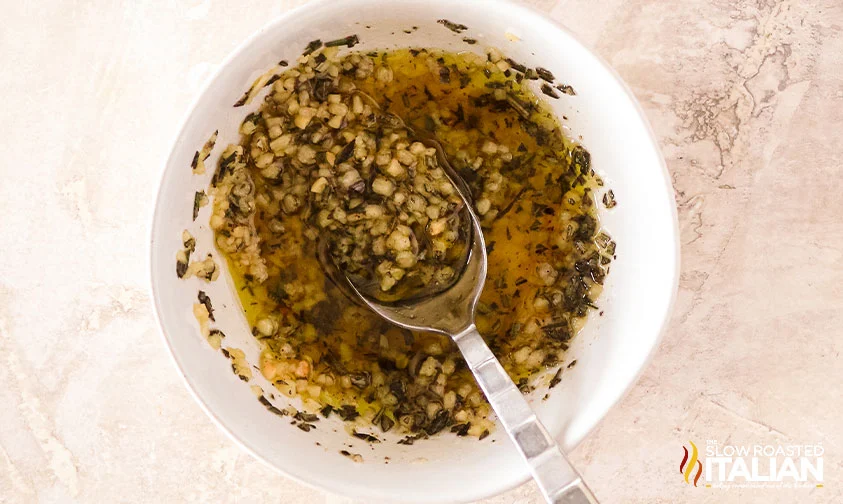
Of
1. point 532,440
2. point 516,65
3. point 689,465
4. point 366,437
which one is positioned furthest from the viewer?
point 689,465

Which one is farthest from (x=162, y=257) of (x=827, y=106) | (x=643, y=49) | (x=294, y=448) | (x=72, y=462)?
(x=827, y=106)

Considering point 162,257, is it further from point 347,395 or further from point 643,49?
point 643,49

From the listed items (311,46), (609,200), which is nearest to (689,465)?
(609,200)

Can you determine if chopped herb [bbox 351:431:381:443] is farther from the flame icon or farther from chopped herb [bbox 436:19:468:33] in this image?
chopped herb [bbox 436:19:468:33]

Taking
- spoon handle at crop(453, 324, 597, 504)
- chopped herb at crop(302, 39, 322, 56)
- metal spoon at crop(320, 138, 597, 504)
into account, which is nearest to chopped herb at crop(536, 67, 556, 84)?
metal spoon at crop(320, 138, 597, 504)

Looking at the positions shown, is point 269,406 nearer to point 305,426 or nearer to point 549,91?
point 305,426

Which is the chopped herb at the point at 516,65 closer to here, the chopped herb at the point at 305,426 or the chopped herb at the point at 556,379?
the chopped herb at the point at 556,379

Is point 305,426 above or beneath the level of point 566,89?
beneath
